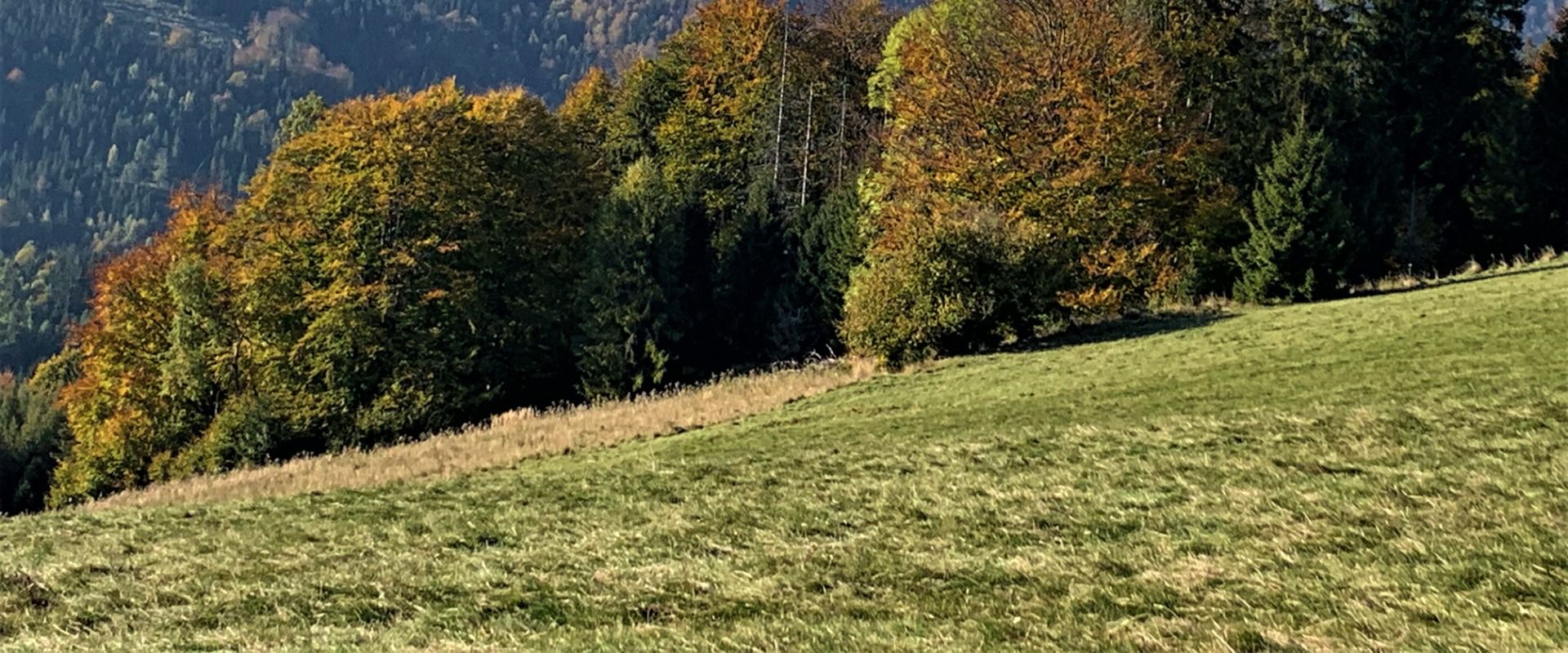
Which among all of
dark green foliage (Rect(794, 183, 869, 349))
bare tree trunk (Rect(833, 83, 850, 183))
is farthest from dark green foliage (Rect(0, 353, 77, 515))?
bare tree trunk (Rect(833, 83, 850, 183))

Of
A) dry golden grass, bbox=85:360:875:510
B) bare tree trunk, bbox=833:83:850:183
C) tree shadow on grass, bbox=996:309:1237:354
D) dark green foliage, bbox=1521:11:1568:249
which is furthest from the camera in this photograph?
bare tree trunk, bbox=833:83:850:183

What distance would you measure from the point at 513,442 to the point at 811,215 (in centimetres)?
3096

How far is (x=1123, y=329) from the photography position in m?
32.4

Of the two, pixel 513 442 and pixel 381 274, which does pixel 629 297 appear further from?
pixel 513 442

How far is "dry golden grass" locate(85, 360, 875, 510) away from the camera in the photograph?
22297 mm

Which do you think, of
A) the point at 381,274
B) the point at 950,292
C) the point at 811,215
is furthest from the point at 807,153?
the point at 950,292

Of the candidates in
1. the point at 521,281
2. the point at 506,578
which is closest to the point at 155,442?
the point at 521,281

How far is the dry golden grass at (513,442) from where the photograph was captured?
2230 centimetres

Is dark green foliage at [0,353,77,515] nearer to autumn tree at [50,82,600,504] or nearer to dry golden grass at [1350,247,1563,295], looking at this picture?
autumn tree at [50,82,600,504]

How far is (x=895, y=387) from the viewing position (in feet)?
89.7

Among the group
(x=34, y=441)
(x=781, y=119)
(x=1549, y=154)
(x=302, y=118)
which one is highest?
(x=302, y=118)

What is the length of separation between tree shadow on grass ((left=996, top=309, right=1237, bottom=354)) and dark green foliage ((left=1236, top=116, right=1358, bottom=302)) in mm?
2308

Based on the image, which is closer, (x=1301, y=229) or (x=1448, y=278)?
(x=1301, y=229)

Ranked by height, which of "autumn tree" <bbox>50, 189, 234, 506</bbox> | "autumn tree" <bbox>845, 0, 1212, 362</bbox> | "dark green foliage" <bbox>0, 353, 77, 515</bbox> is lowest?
"dark green foliage" <bbox>0, 353, 77, 515</bbox>
